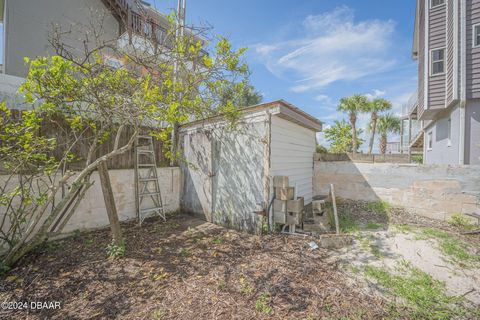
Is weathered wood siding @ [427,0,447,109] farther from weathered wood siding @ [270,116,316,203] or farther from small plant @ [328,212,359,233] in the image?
small plant @ [328,212,359,233]

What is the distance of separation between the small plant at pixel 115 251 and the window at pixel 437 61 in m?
11.8

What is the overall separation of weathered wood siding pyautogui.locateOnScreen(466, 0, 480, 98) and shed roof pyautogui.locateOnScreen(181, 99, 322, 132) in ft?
16.8

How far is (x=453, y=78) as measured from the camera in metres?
6.92

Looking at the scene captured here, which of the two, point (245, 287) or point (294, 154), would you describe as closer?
point (245, 287)

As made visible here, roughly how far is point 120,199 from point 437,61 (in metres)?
12.2

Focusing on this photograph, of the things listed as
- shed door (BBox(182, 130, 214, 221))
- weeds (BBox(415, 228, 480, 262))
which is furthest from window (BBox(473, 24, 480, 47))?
shed door (BBox(182, 130, 214, 221))

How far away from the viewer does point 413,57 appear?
41.1ft

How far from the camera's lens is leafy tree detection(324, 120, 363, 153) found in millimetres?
17625

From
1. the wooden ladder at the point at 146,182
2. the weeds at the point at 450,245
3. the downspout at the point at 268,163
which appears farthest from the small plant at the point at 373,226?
the wooden ladder at the point at 146,182

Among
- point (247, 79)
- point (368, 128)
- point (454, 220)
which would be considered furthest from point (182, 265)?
point (368, 128)

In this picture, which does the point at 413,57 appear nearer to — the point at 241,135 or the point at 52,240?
the point at 241,135

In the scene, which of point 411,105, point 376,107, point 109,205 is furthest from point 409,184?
point 376,107

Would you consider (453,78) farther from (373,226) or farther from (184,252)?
(184,252)

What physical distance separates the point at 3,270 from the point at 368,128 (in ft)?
67.3
